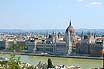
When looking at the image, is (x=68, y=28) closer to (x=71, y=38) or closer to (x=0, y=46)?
(x=71, y=38)

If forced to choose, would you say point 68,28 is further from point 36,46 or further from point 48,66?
point 48,66

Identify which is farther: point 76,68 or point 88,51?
point 88,51

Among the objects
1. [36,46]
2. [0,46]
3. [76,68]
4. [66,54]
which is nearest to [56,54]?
[66,54]

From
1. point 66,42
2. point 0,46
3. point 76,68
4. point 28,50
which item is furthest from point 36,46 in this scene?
point 76,68

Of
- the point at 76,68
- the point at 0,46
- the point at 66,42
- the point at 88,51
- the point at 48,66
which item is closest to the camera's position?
the point at 48,66

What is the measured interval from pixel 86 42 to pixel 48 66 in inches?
517

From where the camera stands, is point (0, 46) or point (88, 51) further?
point (0, 46)

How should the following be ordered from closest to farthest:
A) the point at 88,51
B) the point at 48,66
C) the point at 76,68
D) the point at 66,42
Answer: the point at 48,66
the point at 76,68
the point at 88,51
the point at 66,42

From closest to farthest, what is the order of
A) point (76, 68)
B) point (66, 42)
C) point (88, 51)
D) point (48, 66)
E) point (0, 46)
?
point (48, 66) < point (76, 68) < point (88, 51) < point (66, 42) < point (0, 46)

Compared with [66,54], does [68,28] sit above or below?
above

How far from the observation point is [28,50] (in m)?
29.2

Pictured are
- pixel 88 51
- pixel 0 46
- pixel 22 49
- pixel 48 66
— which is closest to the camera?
pixel 48 66

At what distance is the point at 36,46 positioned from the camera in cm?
2909

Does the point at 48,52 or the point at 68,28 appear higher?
the point at 68,28
